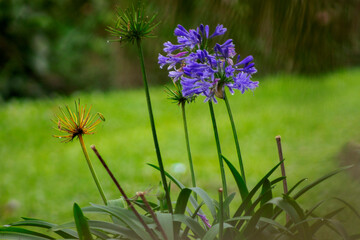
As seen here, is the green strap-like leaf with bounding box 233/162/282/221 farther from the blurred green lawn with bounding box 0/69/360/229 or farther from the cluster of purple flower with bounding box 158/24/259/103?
the blurred green lawn with bounding box 0/69/360/229

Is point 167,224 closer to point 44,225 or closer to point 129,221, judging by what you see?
point 129,221

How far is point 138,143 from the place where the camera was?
15.3 feet

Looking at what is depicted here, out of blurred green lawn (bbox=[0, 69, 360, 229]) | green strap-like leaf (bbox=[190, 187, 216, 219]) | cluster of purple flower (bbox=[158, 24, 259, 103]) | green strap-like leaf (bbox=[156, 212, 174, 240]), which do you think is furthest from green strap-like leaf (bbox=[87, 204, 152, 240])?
blurred green lawn (bbox=[0, 69, 360, 229])

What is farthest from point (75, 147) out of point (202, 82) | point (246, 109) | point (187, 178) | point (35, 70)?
point (202, 82)

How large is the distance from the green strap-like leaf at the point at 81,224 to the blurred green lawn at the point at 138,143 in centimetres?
208

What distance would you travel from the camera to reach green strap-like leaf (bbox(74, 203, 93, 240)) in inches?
33.2

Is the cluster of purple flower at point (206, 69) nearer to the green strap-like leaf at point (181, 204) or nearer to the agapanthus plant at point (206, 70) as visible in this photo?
the agapanthus plant at point (206, 70)

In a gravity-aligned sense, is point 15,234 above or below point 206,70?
below

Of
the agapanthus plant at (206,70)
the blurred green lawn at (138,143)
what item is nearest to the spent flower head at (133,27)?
the agapanthus plant at (206,70)

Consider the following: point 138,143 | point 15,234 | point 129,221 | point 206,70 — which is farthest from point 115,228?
point 138,143

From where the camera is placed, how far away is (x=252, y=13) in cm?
125

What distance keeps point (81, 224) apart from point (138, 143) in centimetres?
380

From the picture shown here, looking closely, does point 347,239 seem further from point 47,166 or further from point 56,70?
point 56,70

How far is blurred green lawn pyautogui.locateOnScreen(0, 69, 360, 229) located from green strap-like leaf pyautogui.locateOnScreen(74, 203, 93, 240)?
208cm
